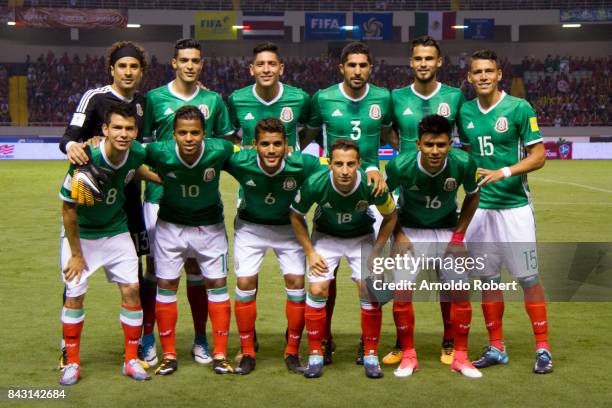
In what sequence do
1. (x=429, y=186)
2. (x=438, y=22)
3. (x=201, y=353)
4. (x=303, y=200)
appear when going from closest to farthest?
(x=303, y=200) → (x=429, y=186) → (x=201, y=353) → (x=438, y=22)

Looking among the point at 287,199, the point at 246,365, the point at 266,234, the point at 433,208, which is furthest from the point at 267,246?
the point at 433,208

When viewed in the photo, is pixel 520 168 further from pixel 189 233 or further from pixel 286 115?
pixel 189 233

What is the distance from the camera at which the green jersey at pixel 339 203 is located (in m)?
5.51

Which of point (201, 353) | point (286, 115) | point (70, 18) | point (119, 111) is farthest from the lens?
point (70, 18)

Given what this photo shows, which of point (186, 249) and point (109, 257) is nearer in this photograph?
point (109, 257)

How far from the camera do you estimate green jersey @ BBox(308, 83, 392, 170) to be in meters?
6.14

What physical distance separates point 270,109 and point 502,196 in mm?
1838

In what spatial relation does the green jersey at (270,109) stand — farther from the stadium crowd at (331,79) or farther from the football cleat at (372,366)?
the stadium crowd at (331,79)

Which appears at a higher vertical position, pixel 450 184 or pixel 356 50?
pixel 356 50

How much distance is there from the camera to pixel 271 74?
6.07 m

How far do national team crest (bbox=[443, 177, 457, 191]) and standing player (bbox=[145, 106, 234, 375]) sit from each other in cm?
151

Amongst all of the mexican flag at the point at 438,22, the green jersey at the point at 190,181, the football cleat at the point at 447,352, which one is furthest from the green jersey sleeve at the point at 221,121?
the mexican flag at the point at 438,22

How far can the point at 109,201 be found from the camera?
5461 millimetres

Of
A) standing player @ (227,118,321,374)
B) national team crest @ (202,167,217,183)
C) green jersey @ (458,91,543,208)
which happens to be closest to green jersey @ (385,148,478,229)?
green jersey @ (458,91,543,208)
